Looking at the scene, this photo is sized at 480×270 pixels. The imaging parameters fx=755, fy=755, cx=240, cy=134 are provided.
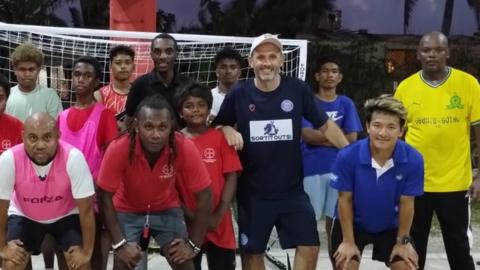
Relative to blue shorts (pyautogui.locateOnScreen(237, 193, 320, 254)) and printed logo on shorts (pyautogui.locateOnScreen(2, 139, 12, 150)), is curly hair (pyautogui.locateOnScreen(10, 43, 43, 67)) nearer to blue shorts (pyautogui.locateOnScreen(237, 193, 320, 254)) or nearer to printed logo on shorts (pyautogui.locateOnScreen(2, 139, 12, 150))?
printed logo on shorts (pyautogui.locateOnScreen(2, 139, 12, 150))

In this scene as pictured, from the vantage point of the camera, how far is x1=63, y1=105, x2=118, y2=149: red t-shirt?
5.37 metres

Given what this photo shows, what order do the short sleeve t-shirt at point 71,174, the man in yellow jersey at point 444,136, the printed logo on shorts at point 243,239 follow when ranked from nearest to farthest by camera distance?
the short sleeve t-shirt at point 71,174 → the printed logo on shorts at point 243,239 → the man in yellow jersey at point 444,136

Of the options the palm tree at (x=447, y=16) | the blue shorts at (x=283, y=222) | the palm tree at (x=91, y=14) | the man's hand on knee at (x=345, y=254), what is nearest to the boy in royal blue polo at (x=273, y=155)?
the blue shorts at (x=283, y=222)

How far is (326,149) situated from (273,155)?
1172 mm

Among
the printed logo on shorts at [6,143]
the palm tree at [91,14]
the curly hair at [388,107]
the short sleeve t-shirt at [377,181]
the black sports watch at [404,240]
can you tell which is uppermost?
the palm tree at [91,14]

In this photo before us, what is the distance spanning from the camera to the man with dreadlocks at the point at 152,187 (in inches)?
190

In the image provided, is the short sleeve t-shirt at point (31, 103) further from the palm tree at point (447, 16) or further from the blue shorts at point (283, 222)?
the palm tree at point (447, 16)

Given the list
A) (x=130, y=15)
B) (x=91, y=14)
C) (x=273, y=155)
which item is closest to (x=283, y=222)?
(x=273, y=155)

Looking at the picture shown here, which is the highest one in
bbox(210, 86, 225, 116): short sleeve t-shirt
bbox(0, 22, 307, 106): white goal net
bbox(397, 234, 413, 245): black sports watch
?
bbox(0, 22, 307, 106): white goal net

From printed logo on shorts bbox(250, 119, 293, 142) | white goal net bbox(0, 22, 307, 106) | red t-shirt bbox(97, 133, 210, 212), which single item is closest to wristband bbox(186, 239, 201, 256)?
red t-shirt bbox(97, 133, 210, 212)

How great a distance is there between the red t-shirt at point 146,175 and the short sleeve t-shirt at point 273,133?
0.42m

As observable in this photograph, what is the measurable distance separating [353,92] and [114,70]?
721 cm

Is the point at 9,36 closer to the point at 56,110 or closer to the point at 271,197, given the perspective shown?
the point at 56,110

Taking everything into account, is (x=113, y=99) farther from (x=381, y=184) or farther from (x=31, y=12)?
(x=31, y=12)
